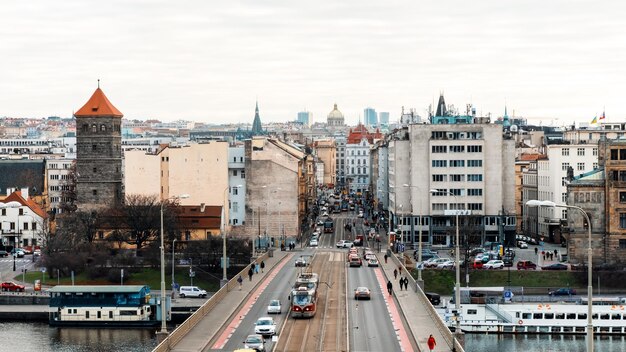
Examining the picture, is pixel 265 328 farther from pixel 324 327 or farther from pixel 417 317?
pixel 417 317

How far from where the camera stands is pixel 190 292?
107 m

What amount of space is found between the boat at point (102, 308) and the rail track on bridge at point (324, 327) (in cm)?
1667

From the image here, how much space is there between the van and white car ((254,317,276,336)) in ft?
140

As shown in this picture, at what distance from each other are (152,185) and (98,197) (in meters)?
6.42

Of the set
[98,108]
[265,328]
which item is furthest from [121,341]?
[98,108]

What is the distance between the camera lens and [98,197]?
479 ft

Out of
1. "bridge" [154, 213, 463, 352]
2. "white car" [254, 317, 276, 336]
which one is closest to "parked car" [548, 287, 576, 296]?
"bridge" [154, 213, 463, 352]

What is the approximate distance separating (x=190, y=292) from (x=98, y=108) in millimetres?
46033

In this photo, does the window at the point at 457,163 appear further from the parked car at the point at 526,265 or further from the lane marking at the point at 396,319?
the lane marking at the point at 396,319

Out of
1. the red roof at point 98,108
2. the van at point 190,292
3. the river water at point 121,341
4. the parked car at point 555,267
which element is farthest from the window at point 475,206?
the river water at point 121,341

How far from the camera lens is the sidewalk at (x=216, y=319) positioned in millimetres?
59706

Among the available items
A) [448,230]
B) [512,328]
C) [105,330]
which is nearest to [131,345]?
[105,330]

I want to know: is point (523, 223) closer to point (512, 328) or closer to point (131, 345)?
point (512, 328)

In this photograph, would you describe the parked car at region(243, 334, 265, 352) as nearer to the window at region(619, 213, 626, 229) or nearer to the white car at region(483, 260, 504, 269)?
the white car at region(483, 260, 504, 269)
